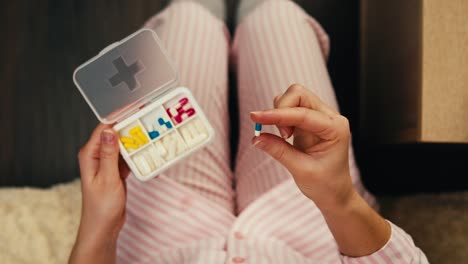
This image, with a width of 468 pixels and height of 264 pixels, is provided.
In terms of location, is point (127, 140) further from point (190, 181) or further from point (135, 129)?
point (190, 181)

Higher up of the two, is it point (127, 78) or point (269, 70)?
point (127, 78)

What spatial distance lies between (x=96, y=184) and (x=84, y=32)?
0.56 meters

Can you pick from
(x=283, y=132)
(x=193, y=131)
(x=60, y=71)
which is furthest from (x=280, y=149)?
(x=60, y=71)

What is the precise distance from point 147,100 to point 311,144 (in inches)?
9.6

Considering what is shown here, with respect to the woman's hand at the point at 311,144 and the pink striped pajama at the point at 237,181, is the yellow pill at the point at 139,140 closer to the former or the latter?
the pink striped pajama at the point at 237,181

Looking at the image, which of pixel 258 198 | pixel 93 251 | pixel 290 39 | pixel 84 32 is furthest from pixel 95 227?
pixel 84 32

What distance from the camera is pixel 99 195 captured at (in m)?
0.52

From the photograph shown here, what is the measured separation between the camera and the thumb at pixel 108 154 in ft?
1.71

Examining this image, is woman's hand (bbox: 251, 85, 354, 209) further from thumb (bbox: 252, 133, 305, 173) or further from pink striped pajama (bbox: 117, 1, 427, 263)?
pink striped pajama (bbox: 117, 1, 427, 263)

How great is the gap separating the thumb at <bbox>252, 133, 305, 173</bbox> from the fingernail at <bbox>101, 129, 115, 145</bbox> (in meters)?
0.20

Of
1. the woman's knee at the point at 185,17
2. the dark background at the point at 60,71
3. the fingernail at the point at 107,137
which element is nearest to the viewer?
the fingernail at the point at 107,137

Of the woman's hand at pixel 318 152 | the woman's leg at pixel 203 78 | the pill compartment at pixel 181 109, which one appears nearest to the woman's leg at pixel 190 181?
the woman's leg at pixel 203 78

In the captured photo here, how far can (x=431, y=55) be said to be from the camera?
536 millimetres

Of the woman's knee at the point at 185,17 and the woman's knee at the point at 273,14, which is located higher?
the woman's knee at the point at 185,17
